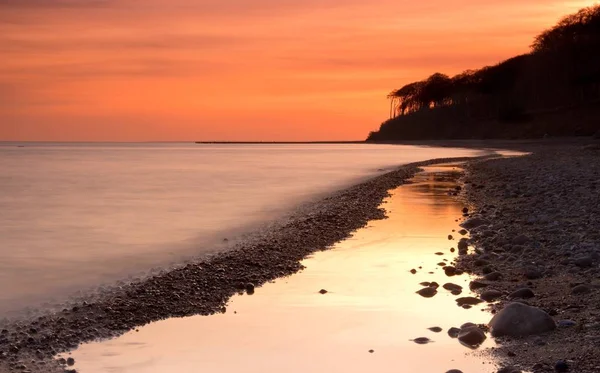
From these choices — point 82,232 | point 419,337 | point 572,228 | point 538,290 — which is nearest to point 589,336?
point 419,337

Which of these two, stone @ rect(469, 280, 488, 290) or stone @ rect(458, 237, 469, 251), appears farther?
stone @ rect(458, 237, 469, 251)

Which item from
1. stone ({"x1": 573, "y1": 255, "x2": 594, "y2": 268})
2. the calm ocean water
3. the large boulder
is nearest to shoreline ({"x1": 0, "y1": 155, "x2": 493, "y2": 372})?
the calm ocean water

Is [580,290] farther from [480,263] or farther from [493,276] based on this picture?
[480,263]

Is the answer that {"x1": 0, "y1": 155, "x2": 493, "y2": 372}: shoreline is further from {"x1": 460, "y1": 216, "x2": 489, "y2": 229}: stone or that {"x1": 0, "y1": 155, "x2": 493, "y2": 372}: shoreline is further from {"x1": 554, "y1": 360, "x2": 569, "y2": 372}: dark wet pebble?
{"x1": 554, "y1": 360, "x2": 569, "y2": 372}: dark wet pebble

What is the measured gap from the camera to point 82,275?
13.1 meters

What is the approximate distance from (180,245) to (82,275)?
4178 mm

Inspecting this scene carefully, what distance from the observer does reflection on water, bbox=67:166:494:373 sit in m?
7.17

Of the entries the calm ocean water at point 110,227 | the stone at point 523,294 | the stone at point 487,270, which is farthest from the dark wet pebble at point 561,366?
the calm ocean water at point 110,227

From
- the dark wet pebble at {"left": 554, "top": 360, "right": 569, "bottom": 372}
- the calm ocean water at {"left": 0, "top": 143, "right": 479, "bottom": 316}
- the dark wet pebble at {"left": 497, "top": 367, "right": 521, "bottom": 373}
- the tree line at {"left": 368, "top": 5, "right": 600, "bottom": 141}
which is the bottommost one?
the calm ocean water at {"left": 0, "top": 143, "right": 479, "bottom": 316}

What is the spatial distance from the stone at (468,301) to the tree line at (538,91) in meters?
95.2

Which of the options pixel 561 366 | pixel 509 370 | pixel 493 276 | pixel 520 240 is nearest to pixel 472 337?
pixel 509 370

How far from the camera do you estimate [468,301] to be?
31.0ft

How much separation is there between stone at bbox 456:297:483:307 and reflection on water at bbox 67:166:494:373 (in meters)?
0.14

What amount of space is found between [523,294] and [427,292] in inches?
52.2
